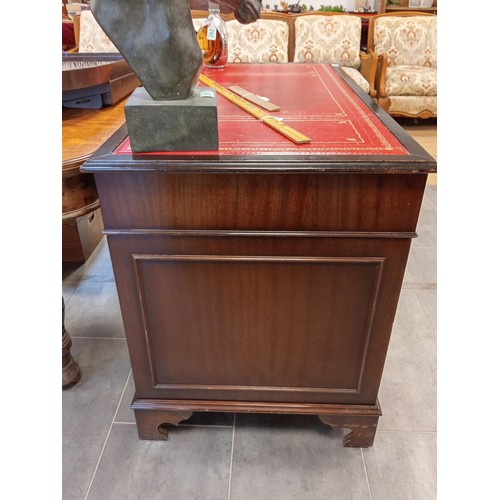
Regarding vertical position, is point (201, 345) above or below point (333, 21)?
below

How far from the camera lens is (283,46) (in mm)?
3809

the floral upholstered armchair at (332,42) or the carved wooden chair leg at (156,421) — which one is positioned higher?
the floral upholstered armchair at (332,42)

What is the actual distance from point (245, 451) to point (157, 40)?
3.74 feet

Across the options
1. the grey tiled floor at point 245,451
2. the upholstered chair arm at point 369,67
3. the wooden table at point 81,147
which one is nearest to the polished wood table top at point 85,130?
the wooden table at point 81,147

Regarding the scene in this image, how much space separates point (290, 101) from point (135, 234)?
642mm

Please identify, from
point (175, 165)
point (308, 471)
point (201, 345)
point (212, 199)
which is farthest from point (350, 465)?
point (175, 165)

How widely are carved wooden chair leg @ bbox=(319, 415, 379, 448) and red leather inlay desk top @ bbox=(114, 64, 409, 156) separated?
2.57ft

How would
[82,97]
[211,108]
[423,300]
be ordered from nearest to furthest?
[211,108] → [82,97] → [423,300]

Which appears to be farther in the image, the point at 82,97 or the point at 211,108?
the point at 82,97

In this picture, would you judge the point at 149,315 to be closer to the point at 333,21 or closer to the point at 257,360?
the point at 257,360

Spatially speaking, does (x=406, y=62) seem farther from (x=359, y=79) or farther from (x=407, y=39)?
(x=359, y=79)

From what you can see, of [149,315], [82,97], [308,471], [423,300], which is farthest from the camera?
[423,300]

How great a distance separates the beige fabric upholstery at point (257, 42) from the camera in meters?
3.73

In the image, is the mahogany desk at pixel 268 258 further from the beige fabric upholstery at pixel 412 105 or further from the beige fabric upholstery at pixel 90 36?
the beige fabric upholstery at pixel 90 36
